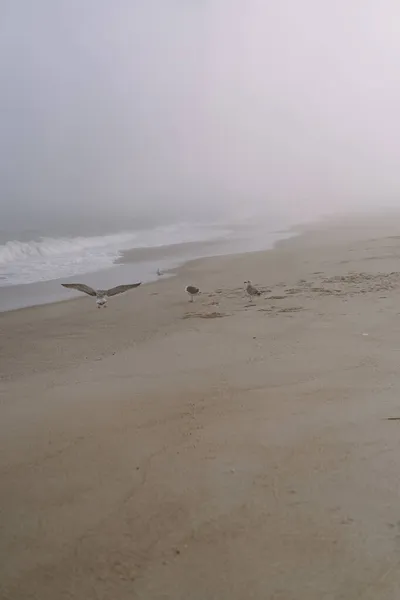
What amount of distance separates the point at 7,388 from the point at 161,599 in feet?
12.7

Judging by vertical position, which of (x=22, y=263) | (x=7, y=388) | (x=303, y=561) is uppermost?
(x=22, y=263)

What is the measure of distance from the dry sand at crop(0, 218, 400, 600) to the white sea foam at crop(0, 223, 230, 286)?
9608mm

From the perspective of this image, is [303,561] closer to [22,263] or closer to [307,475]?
[307,475]

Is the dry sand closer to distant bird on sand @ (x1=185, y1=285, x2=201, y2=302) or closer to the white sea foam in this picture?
distant bird on sand @ (x1=185, y1=285, x2=201, y2=302)

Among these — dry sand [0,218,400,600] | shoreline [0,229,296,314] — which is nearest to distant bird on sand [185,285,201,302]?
dry sand [0,218,400,600]

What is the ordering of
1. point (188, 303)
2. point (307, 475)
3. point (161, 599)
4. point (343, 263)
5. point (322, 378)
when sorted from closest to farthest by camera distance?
point (161, 599) → point (307, 475) → point (322, 378) → point (188, 303) → point (343, 263)

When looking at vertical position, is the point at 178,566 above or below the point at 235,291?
below

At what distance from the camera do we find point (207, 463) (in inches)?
140

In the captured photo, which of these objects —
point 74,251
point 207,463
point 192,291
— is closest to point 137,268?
point 192,291

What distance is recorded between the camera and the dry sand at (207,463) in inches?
99.7

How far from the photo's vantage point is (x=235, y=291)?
37.6ft

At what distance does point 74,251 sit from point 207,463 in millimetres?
20977

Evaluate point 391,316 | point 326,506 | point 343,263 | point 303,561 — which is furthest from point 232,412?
point 343,263

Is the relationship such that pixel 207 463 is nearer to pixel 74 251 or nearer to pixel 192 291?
pixel 192 291
